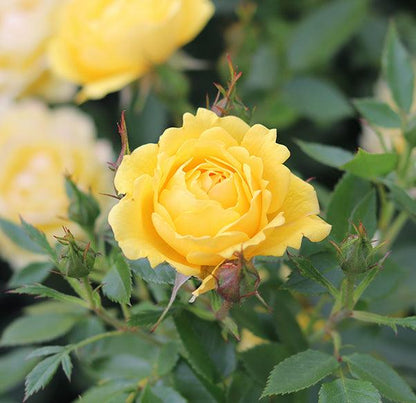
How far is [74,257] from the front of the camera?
60 cm

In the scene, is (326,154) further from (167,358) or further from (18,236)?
(18,236)

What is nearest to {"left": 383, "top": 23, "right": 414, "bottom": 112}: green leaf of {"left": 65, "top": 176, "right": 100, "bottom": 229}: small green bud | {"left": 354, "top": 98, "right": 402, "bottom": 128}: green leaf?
{"left": 354, "top": 98, "right": 402, "bottom": 128}: green leaf

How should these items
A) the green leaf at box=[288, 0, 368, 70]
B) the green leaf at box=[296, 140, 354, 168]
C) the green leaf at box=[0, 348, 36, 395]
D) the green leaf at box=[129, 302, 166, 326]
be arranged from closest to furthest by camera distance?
1. the green leaf at box=[129, 302, 166, 326]
2. the green leaf at box=[296, 140, 354, 168]
3. the green leaf at box=[0, 348, 36, 395]
4. the green leaf at box=[288, 0, 368, 70]

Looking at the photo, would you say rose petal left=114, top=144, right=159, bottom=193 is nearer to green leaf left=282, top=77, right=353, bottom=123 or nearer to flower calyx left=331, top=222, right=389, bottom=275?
flower calyx left=331, top=222, right=389, bottom=275

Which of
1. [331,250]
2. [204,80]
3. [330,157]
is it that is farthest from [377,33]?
[331,250]

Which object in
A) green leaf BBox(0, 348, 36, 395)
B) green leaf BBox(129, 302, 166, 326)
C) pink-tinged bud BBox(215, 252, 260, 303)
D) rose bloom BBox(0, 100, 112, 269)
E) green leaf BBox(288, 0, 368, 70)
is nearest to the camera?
pink-tinged bud BBox(215, 252, 260, 303)

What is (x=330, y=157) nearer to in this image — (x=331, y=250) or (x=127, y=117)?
(x=331, y=250)

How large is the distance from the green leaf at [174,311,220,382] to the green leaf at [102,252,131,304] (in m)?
0.08

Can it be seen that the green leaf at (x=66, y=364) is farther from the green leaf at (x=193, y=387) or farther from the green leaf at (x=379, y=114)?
the green leaf at (x=379, y=114)

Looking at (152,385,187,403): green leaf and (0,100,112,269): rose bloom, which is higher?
(152,385,187,403): green leaf

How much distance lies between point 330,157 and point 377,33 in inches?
27.2

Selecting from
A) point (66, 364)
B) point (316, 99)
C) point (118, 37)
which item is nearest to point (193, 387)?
point (66, 364)

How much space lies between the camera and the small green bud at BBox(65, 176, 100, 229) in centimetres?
77

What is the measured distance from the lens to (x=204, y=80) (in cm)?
136
